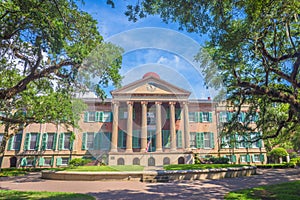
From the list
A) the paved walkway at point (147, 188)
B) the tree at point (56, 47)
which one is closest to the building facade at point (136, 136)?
the paved walkway at point (147, 188)

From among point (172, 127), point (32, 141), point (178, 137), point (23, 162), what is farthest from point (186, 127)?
point (23, 162)

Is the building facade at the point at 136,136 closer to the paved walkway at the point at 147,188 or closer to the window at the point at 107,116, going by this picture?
the window at the point at 107,116

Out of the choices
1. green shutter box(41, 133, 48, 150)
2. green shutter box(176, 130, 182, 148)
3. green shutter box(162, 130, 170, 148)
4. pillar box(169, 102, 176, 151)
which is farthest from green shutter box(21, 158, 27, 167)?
green shutter box(176, 130, 182, 148)

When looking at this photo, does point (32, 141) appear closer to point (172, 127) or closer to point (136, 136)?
point (136, 136)

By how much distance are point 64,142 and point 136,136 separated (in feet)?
31.9

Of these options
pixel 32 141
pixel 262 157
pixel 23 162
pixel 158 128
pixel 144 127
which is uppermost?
pixel 144 127

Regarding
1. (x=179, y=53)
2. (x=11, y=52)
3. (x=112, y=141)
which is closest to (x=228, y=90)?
(x=179, y=53)

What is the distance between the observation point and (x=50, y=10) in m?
6.19

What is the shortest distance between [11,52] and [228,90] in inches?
406

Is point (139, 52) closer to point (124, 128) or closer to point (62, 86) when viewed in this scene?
point (62, 86)

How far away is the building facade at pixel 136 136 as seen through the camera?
2492cm

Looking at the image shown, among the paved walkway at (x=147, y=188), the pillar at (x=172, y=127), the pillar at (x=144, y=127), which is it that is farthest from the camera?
the pillar at (x=172, y=127)

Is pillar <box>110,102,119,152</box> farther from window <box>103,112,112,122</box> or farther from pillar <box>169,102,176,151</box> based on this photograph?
pillar <box>169,102,176,151</box>

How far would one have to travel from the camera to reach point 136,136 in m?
27.3
